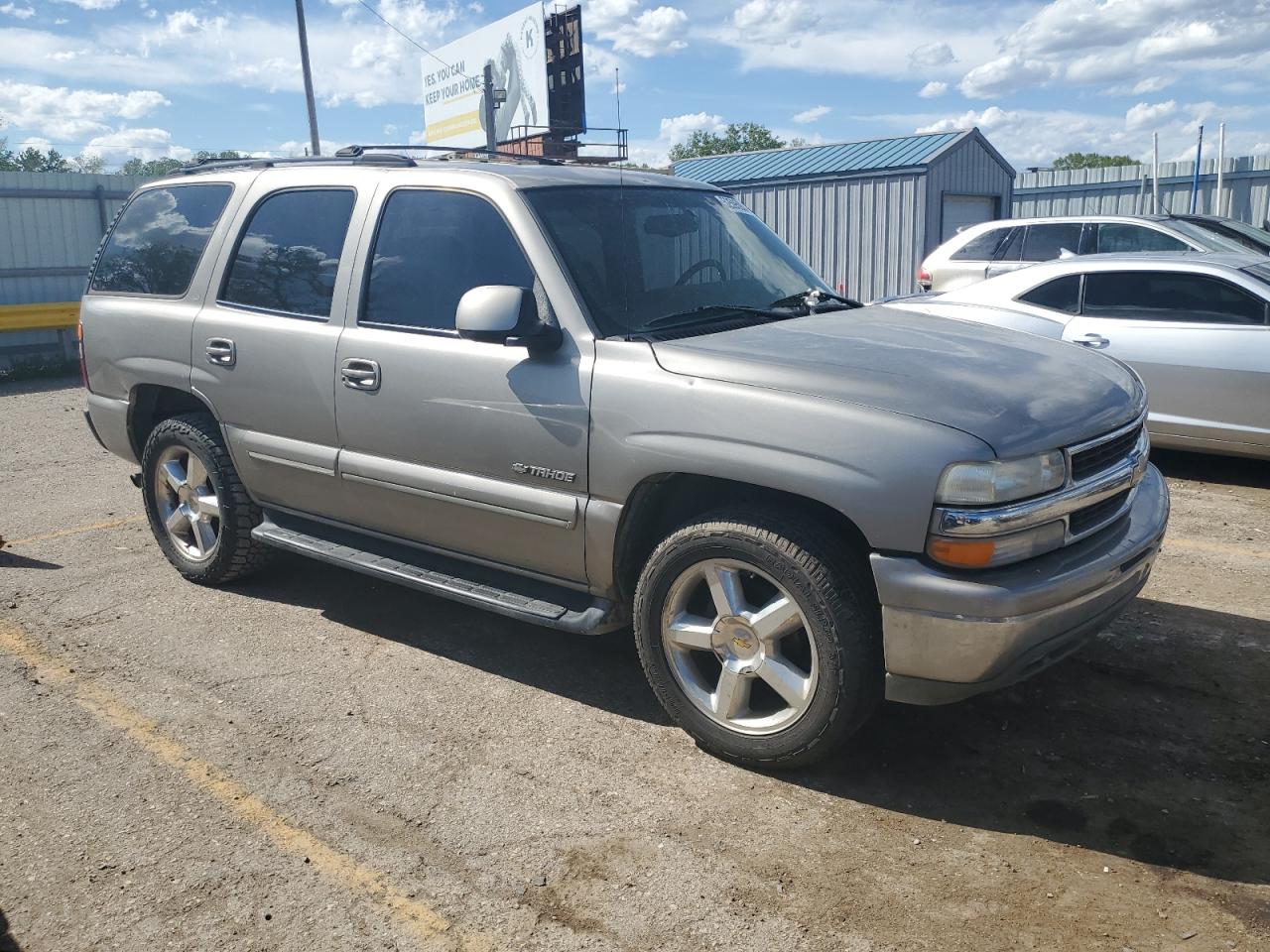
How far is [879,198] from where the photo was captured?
739 inches

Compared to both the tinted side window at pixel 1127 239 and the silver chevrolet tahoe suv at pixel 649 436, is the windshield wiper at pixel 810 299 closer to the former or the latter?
the silver chevrolet tahoe suv at pixel 649 436

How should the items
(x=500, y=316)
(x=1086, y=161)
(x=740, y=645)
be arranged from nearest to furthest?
(x=740, y=645), (x=500, y=316), (x=1086, y=161)

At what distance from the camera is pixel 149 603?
209 inches

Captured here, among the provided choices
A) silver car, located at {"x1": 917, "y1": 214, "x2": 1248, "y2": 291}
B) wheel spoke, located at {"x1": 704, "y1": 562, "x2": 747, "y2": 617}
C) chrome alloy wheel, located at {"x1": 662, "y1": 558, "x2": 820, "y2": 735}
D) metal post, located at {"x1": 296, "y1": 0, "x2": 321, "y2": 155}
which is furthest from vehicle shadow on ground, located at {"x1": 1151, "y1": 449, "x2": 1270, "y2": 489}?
metal post, located at {"x1": 296, "y1": 0, "x2": 321, "y2": 155}

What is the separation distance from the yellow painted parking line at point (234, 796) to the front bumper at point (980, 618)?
148 cm

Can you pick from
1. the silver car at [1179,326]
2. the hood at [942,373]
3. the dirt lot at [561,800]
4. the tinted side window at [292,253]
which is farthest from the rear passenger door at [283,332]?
the silver car at [1179,326]

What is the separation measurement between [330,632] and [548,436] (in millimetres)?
1744

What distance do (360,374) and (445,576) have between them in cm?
88

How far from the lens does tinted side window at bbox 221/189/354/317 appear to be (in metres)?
4.62

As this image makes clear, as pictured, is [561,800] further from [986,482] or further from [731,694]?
[986,482]

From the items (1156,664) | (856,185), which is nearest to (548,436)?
(1156,664)

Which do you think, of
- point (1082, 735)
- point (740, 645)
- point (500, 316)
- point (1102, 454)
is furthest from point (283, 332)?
point (1082, 735)

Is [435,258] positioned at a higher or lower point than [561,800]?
higher

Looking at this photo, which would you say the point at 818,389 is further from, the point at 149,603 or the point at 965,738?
the point at 149,603
